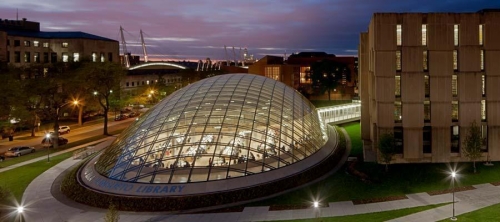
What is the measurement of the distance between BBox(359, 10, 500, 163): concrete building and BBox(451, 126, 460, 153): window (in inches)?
18.6

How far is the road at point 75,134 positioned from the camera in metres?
53.9

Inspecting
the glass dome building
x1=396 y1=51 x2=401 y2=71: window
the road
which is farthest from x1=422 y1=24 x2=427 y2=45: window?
the road

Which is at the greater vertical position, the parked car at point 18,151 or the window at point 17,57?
the window at point 17,57

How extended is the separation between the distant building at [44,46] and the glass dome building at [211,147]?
188 ft

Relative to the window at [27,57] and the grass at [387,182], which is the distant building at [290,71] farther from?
the grass at [387,182]

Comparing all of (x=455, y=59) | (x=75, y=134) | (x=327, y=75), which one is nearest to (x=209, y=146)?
(x=455, y=59)

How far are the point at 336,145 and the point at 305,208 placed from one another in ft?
53.9

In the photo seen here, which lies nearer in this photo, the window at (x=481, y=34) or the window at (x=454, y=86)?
the window at (x=481, y=34)

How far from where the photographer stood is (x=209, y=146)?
3058 cm

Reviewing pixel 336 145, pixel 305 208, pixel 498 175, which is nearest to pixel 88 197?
pixel 305 208

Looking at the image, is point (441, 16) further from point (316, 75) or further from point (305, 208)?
point (316, 75)

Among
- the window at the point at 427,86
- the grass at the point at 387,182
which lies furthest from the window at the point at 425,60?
the grass at the point at 387,182

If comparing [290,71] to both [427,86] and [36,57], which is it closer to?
[36,57]

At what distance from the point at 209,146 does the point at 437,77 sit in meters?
20.9
